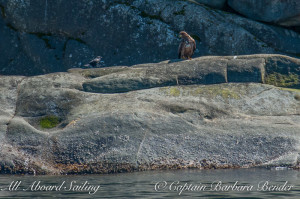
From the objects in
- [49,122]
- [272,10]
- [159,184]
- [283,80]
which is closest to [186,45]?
[283,80]

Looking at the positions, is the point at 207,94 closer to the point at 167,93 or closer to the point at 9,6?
the point at 167,93

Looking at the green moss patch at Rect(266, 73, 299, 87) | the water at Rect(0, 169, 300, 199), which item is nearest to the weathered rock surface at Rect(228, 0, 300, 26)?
the green moss patch at Rect(266, 73, 299, 87)

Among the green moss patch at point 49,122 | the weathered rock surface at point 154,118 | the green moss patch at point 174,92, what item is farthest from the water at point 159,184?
the green moss patch at point 174,92

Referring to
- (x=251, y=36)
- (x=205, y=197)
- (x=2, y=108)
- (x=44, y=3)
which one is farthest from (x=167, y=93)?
(x=44, y=3)

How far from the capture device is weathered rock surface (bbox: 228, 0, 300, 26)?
18.2 m

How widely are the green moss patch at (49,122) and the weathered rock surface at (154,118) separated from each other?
11 centimetres

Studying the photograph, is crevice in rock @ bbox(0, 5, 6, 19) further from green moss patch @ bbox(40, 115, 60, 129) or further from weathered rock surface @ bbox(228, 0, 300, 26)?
green moss patch @ bbox(40, 115, 60, 129)

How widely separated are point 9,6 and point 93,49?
370cm

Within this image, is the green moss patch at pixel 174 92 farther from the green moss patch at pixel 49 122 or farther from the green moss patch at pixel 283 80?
the green moss patch at pixel 49 122

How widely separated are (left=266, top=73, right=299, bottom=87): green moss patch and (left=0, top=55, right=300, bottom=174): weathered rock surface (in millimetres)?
138

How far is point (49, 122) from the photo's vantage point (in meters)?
12.0

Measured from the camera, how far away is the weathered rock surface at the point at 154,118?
10.8m

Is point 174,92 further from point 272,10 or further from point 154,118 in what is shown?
point 272,10

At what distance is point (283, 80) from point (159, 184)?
19.5ft
